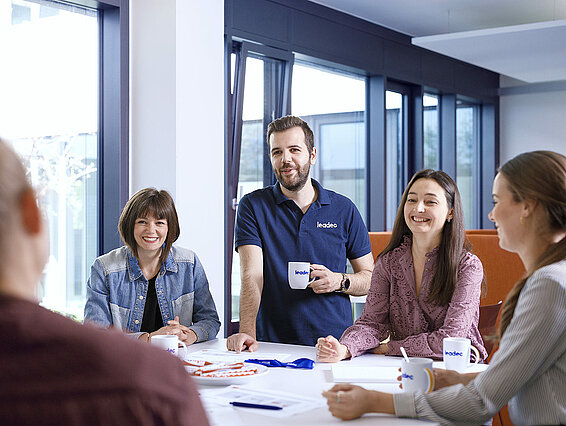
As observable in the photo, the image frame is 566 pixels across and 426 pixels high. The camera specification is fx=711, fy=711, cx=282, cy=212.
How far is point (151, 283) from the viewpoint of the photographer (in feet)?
8.55

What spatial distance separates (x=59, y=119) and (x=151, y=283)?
1.65 m

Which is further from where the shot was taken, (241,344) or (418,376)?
(241,344)

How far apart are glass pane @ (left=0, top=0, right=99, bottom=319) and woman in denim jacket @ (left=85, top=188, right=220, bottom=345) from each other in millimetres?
1149

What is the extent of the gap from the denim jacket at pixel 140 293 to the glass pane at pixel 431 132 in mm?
5258

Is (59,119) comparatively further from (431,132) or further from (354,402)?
(431,132)

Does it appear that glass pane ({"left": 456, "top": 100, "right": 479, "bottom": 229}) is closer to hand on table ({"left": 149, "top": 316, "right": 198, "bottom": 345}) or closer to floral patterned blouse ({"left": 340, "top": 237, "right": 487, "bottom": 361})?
floral patterned blouse ({"left": 340, "top": 237, "right": 487, "bottom": 361})

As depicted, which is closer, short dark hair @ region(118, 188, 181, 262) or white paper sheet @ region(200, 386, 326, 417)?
white paper sheet @ region(200, 386, 326, 417)

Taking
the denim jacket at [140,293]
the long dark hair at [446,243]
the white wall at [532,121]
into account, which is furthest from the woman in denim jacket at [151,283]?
the white wall at [532,121]

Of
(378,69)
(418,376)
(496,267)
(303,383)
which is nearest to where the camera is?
(418,376)

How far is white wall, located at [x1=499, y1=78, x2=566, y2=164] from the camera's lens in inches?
338

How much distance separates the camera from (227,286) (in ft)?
16.2

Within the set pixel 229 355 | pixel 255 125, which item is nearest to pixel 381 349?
pixel 229 355

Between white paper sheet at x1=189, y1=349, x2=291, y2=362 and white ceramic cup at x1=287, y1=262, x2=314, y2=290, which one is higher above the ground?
white ceramic cup at x1=287, y1=262, x2=314, y2=290

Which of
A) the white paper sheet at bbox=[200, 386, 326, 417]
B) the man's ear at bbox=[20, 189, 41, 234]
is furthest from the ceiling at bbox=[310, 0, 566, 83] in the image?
the man's ear at bbox=[20, 189, 41, 234]
